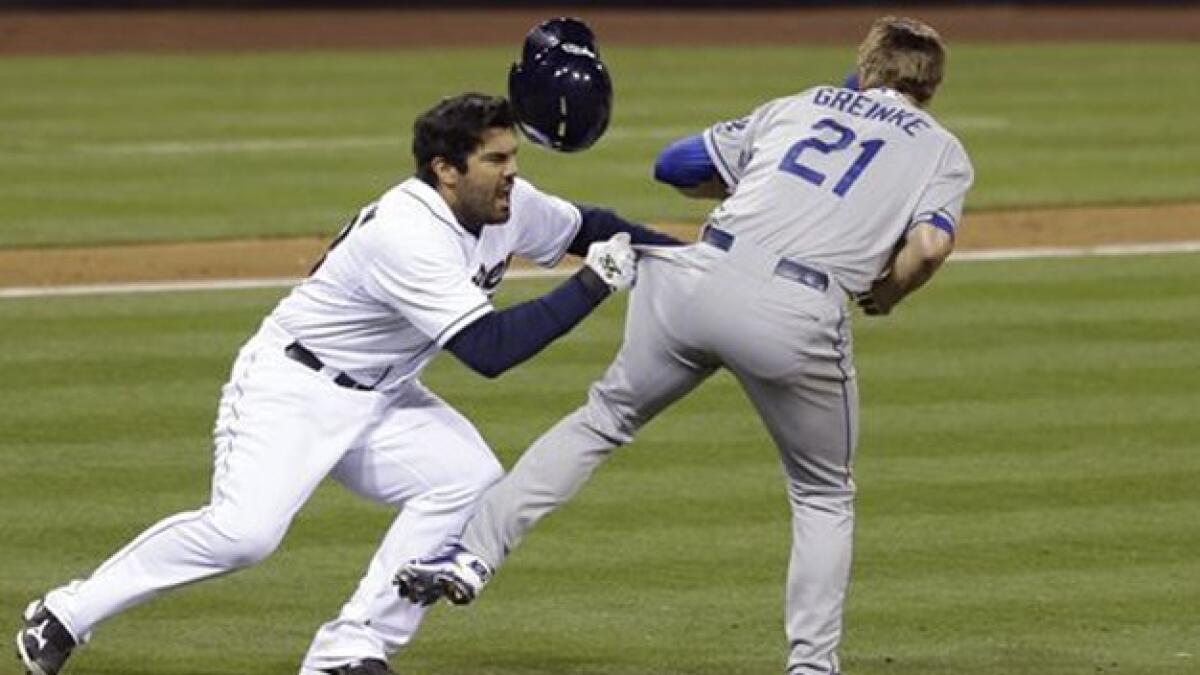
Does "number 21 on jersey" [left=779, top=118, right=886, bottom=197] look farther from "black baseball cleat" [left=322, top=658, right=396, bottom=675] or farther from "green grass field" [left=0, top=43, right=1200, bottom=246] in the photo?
"green grass field" [left=0, top=43, right=1200, bottom=246]

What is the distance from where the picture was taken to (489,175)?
664cm

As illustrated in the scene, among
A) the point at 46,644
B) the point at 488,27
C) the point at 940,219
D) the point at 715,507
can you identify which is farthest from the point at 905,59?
the point at 488,27

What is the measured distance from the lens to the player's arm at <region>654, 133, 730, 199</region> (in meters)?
7.04

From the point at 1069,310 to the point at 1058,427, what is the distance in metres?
2.46

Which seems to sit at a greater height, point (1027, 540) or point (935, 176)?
point (935, 176)

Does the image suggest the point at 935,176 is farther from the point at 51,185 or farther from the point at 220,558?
the point at 51,185

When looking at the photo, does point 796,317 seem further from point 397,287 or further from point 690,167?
point 397,287

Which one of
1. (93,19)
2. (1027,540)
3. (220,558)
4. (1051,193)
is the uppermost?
(220,558)

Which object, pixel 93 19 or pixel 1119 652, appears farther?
pixel 93 19

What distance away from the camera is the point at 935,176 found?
263 inches

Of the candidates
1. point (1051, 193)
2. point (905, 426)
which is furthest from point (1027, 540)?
point (1051, 193)

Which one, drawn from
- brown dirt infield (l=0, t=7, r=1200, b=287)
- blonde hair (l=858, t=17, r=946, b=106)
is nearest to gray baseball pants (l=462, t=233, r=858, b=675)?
blonde hair (l=858, t=17, r=946, b=106)

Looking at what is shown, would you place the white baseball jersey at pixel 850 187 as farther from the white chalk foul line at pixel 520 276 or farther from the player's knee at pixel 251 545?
the white chalk foul line at pixel 520 276

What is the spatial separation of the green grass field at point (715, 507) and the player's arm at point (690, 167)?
1278 mm
